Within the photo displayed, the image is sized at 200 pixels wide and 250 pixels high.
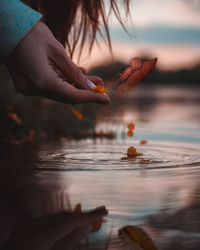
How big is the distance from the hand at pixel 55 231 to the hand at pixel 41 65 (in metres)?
0.51

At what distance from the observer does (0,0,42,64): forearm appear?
1.81m

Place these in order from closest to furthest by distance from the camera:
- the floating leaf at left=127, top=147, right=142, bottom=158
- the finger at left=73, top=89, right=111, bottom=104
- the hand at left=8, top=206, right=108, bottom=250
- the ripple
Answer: the hand at left=8, top=206, right=108, bottom=250 < the finger at left=73, top=89, right=111, bottom=104 < the ripple < the floating leaf at left=127, top=147, right=142, bottom=158

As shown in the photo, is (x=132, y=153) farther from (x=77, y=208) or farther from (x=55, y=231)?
(x=55, y=231)

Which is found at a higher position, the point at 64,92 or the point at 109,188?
the point at 64,92

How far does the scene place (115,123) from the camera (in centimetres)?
661

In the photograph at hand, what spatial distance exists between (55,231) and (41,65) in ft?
2.07

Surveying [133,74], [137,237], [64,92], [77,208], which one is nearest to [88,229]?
[137,237]

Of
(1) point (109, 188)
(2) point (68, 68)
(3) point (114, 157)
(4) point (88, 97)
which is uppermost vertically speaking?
(2) point (68, 68)

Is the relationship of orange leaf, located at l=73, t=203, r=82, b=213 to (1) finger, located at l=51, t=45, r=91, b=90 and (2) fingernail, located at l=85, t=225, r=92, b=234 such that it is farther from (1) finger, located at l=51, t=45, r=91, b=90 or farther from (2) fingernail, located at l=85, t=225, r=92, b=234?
(1) finger, located at l=51, t=45, r=91, b=90

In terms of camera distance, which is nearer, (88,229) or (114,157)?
(88,229)

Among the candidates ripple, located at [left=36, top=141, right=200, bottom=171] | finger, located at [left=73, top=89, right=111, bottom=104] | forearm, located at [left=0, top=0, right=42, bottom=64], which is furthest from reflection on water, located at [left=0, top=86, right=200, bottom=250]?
forearm, located at [left=0, top=0, right=42, bottom=64]

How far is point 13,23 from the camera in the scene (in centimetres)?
182

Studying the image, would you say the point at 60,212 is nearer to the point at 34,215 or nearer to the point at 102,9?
the point at 34,215

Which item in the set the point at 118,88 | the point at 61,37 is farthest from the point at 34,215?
the point at 61,37
